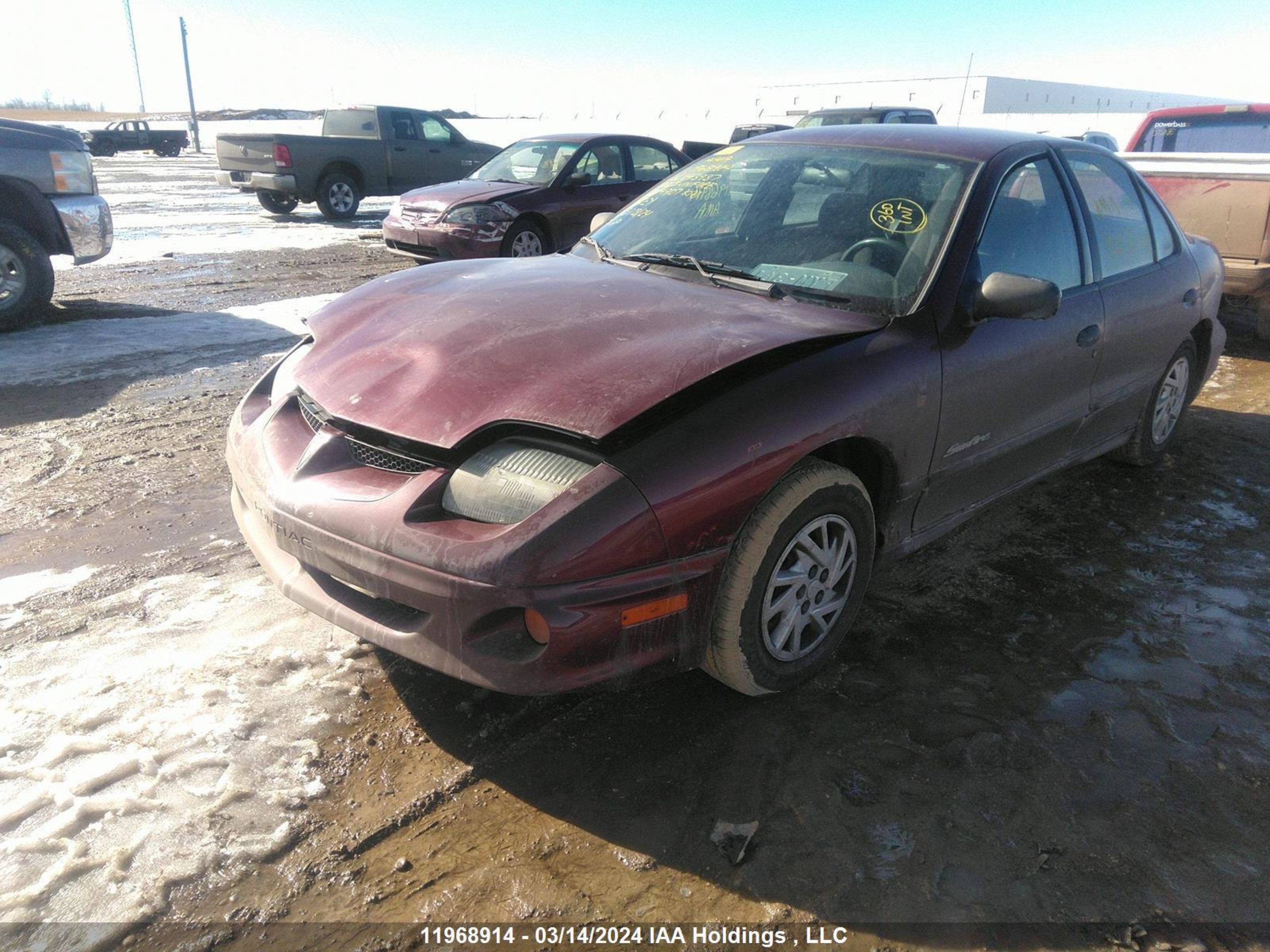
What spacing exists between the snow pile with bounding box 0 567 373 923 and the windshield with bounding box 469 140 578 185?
25.1 feet

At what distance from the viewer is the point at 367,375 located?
268cm

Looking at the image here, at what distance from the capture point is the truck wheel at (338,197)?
1465 cm

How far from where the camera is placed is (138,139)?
1331 inches

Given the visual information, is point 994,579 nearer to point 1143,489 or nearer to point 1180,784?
point 1180,784

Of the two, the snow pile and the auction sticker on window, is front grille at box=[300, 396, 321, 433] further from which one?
the auction sticker on window

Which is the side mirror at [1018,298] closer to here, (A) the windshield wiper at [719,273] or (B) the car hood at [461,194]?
(A) the windshield wiper at [719,273]

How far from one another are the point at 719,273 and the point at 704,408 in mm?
1045

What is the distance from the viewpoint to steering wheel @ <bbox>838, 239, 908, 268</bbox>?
3.12m

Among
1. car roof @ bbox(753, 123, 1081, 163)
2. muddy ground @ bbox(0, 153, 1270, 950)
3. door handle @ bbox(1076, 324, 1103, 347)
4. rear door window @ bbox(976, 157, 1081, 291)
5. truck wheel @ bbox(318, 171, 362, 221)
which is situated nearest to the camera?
muddy ground @ bbox(0, 153, 1270, 950)

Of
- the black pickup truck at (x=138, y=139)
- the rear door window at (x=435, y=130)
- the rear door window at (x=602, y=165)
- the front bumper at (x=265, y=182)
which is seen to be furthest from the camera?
the black pickup truck at (x=138, y=139)

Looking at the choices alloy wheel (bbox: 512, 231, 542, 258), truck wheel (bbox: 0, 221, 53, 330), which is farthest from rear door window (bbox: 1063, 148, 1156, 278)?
truck wheel (bbox: 0, 221, 53, 330)

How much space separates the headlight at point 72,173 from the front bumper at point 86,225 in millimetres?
54

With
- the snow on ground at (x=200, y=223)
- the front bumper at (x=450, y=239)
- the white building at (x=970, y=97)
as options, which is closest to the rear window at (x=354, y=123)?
the snow on ground at (x=200, y=223)

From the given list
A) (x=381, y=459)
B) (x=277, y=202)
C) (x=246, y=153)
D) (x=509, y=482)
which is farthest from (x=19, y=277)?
(x=277, y=202)
